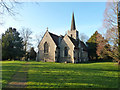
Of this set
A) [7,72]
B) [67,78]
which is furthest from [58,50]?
[67,78]

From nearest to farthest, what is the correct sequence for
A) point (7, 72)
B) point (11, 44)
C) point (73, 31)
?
point (7, 72) → point (11, 44) → point (73, 31)

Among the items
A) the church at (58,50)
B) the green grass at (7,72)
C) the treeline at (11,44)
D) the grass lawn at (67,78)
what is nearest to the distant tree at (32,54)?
the treeline at (11,44)

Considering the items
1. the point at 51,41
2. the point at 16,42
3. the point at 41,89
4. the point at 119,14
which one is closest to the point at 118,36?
the point at 119,14

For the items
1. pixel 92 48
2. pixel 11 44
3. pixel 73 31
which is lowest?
pixel 92 48

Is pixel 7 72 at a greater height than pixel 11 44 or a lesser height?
lesser

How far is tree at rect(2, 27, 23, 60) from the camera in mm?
36312

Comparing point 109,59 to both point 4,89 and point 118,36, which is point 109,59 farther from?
point 4,89

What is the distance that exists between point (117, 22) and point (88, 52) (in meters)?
30.8

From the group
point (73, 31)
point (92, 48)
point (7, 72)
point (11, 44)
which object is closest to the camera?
point (7, 72)

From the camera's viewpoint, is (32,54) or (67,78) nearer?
(67,78)

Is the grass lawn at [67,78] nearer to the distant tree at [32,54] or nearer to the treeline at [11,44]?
the treeline at [11,44]

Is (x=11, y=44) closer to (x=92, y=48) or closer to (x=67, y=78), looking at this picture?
(x=92, y=48)

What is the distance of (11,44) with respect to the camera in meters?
37.7

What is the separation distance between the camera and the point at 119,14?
17578 mm
